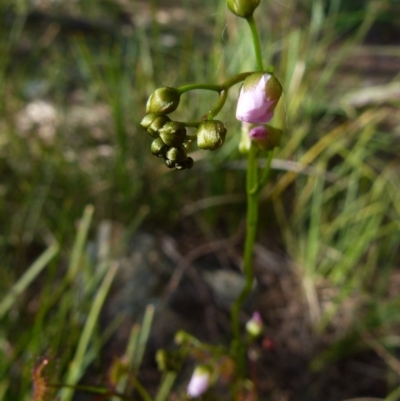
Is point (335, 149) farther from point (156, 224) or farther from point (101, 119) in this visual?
point (101, 119)

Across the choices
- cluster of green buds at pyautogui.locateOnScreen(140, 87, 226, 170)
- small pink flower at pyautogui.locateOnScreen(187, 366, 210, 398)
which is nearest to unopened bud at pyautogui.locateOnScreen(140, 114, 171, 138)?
cluster of green buds at pyautogui.locateOnScreen(140, 87, 226, 170)

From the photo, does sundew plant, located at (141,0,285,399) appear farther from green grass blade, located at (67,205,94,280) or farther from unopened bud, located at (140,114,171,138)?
green grass blade, located at (67,205,94,280)

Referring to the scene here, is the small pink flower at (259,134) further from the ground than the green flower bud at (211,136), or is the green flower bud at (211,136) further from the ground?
the green flower bud at (211,136)

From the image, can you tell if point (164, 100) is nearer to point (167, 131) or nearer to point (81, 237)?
point (167, 131)

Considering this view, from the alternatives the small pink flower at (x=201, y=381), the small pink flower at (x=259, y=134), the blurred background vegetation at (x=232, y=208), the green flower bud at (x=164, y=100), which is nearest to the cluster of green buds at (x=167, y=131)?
the green flower bud at (x=164, y=100)

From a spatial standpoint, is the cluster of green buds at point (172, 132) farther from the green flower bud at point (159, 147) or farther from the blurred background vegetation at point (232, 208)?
the blurred background vegetation at point (232, 208)

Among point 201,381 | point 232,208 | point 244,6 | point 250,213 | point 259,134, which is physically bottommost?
point 232,208

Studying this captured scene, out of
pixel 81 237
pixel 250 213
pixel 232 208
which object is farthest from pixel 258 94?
pixel 232 208
